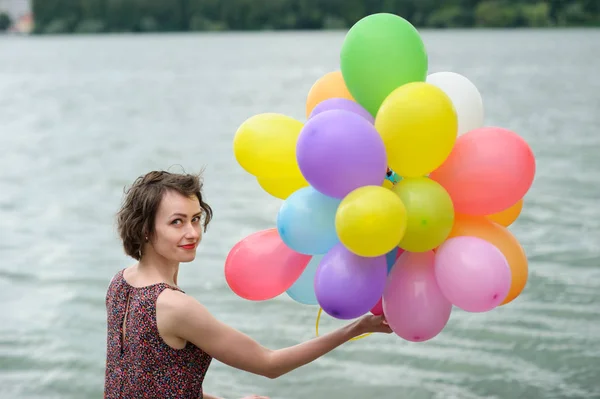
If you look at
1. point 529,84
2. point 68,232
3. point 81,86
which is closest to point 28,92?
point 81,86

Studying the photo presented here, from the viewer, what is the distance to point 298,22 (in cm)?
8825

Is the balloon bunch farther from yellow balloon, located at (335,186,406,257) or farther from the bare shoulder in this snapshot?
the bare shoulder

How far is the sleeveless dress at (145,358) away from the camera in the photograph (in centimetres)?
250

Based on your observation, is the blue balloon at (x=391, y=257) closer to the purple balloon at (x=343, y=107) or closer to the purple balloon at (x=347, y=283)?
the purple balloon at (x=347, y=283)

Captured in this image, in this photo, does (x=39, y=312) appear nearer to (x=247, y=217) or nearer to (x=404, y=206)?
(x=247, y=217)

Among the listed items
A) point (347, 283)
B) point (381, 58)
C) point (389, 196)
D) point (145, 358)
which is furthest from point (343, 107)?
point (145, 358)

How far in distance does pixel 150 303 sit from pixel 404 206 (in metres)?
0.71

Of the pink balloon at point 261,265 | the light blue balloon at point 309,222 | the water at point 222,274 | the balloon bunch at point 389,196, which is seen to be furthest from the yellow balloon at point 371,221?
the water at point 222,274

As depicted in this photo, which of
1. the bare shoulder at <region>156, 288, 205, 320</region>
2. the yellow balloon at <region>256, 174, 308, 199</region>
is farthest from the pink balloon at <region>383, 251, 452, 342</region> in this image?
the bare shoulder at <region>156, 288, 205, 320</region>

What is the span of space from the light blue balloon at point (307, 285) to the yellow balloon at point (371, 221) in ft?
1.30

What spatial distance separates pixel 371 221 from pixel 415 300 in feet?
1.05

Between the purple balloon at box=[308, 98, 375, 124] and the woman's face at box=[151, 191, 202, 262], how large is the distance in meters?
0.45

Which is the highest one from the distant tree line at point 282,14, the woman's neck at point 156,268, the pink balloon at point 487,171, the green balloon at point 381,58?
the green balloon at point 381,58

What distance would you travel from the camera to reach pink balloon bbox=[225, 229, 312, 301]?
2650 mm
